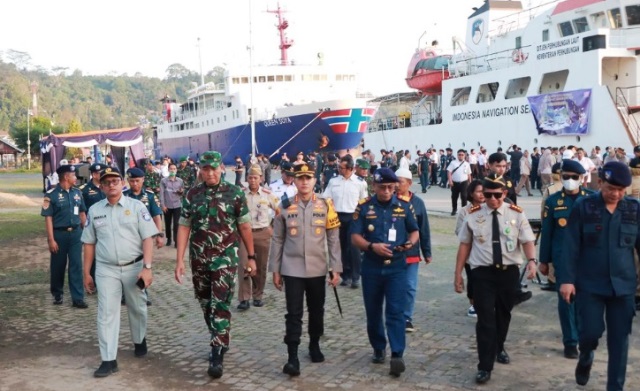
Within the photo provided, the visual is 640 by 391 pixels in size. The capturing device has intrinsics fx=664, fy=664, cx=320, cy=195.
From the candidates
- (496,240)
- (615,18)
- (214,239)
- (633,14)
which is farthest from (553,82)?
(214,239)

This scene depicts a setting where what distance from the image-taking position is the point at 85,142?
2453 centimetres

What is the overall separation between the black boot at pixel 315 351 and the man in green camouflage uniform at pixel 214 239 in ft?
2.36

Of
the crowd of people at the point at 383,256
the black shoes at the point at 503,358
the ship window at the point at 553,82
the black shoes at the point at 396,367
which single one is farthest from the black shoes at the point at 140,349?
the ship window at the point at 553,82

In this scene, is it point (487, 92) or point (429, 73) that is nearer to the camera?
point (487, 92)

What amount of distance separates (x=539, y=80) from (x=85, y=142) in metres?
16.9

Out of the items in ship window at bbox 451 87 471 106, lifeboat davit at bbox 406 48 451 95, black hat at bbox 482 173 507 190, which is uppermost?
lifeboat davit at bbox 406 48 451 95

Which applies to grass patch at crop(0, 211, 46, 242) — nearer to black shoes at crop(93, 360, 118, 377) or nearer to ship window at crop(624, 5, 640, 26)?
black shoes at crop(93, 360, 118, 377)

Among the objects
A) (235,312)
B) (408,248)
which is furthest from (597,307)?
(235,312)

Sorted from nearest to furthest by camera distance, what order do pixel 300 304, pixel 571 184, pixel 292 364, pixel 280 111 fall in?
pixel 292 364 < pixel 300 304 < pixel 571 184 < pixel 280 111

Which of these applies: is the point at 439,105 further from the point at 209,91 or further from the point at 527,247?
the point at 527,247

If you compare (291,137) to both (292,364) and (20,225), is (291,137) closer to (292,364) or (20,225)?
(20,225)

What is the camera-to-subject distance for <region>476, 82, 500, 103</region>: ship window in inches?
1135

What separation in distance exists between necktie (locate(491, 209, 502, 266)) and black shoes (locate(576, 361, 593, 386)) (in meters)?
0.91

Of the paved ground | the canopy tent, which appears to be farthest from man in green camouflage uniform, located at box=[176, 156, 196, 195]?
the canopy tent
